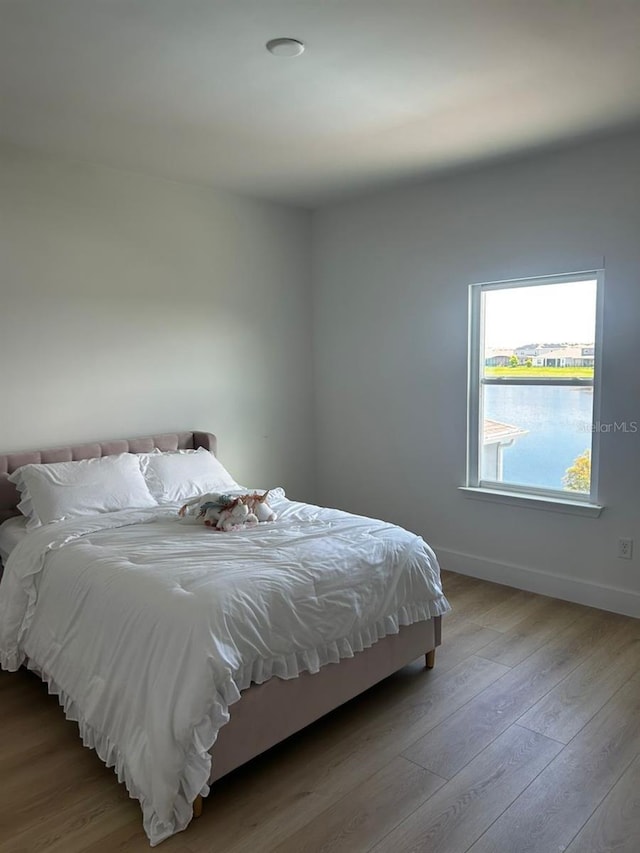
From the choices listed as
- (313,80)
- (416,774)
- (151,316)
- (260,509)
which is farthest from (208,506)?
(313,80)

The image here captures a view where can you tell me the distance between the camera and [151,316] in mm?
4027

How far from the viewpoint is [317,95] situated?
2746mm

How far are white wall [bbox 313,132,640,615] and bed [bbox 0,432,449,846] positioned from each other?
4.17ft

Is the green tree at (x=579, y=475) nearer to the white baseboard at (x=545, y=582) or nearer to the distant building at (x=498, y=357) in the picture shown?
the white baseboard at (x=545, y=582)

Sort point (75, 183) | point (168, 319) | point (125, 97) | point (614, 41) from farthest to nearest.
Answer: point (168, 319), point (75, 183), point (125, 97), point (614, 41)

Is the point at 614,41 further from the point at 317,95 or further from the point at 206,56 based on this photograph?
the point at 206,56

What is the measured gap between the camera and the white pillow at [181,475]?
11.6 feet

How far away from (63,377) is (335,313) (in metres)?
2.14

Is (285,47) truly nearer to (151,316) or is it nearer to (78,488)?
(151,316)

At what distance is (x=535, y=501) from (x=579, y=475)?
31 centimetres

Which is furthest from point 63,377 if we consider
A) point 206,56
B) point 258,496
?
point 206,56

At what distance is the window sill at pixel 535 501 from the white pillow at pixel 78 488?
2104 millimetres

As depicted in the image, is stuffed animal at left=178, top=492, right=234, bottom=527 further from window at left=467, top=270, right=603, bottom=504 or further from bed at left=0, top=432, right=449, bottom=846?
window at left=467, top=270, right=603, bottom=504

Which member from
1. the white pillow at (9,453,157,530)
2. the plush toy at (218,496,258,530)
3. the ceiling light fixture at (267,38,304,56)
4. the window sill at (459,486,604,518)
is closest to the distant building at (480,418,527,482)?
the window sill at (459,486,604,518)
